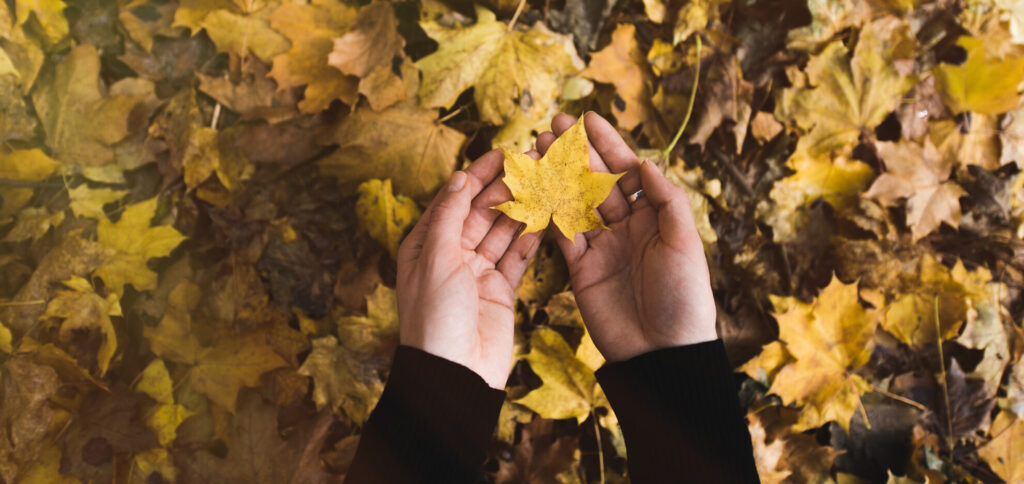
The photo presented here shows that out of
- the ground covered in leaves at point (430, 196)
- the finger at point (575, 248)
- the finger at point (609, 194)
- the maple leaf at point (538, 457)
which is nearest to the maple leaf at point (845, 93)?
Result: the ground covered in leaves at point (430, 196)

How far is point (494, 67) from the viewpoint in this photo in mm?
1573

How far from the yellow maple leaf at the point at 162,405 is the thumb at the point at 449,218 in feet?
3.14

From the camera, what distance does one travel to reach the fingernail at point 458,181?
129 cm

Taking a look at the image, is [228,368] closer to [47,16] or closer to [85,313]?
[85,313]

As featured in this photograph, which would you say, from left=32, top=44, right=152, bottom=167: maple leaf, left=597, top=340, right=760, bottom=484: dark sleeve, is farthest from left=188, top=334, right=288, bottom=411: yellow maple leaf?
left=597, top=340, right=760, bottom=484: dark sleeve

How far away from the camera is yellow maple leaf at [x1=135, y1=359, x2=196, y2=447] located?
1602mm

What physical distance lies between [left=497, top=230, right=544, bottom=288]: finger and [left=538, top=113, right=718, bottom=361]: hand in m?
0.09

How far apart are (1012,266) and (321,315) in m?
2.30

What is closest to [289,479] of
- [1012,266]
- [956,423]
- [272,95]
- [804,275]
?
[272,95]

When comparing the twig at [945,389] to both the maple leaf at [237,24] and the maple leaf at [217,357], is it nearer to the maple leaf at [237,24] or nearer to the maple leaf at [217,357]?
the maple leaf at [217,357]

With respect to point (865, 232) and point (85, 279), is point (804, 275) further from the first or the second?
point (85, 279)

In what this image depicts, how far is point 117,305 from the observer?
1.59 m

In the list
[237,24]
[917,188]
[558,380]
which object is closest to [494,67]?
[237,24]

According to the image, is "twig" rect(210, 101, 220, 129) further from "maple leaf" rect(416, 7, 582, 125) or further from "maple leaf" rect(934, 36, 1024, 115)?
"maple leaf" rect(934, 36, 1024, 115)
